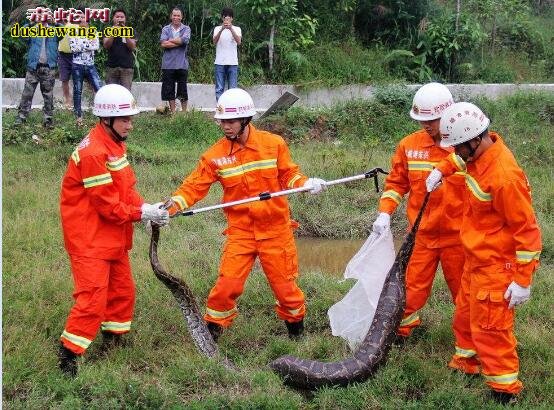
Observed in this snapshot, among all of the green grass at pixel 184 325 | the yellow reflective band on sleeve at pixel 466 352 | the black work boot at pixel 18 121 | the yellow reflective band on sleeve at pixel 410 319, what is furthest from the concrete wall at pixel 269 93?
the yellow reflective band on sleeve at pixel 466 352

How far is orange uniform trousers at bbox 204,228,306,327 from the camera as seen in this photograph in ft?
18.2

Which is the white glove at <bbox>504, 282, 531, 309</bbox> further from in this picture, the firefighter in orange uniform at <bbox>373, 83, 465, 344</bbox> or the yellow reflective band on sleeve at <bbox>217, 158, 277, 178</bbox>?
the yellow reflective band on sleeve at <bbox>217, 158, 277, 178</bbox>

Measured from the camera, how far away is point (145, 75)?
608 inches

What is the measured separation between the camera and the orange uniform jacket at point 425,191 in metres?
5.31

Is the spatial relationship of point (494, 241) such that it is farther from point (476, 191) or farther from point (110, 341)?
point (110, 341)

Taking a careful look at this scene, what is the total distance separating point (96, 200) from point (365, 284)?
2056mm

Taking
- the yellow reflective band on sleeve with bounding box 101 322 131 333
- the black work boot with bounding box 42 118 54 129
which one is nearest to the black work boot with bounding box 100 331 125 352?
the yellow reflective band on sleeve with bounding box 101 322 131 333

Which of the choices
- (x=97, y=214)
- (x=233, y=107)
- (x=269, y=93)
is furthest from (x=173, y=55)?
(x=97, y=214)

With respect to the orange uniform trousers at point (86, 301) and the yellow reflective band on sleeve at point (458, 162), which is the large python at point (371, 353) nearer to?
the yellow reflective band on sleeve at point (458, 162)

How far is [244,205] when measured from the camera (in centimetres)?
555

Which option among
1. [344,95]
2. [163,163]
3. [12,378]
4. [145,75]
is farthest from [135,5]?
[12,378]

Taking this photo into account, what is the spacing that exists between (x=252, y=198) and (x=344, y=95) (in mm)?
10112

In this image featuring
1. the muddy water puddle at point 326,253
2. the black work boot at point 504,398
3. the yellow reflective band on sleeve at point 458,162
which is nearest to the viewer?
the black work boot at point 504,398

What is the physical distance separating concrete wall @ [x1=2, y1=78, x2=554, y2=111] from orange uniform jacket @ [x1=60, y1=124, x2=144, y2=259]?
861 cm
